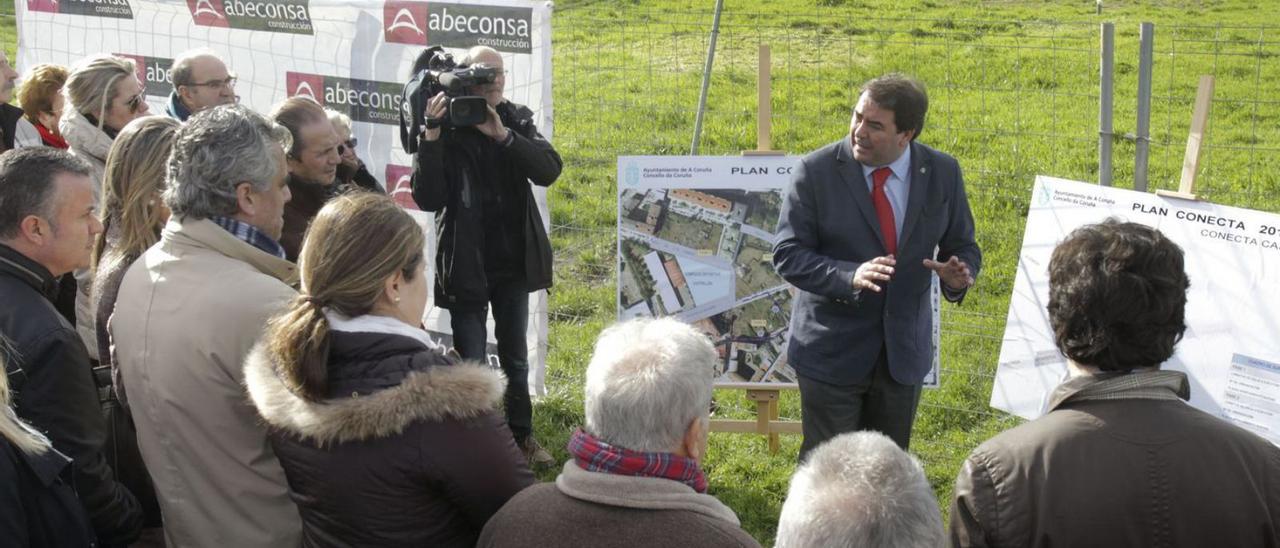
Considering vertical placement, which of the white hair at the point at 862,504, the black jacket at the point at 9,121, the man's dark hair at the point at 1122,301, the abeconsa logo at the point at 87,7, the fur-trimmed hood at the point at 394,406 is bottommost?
the white hair at the point at 862,504

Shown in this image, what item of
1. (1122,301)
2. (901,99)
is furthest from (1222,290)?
(1122,301)

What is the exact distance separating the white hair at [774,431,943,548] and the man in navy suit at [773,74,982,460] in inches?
73.0

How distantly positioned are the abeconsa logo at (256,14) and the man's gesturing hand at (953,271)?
149 inches

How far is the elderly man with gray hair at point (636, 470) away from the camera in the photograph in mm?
Answer: 2133

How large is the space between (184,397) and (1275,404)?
4074 millimetres

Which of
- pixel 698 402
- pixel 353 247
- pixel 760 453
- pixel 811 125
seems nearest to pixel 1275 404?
pixel 760 453

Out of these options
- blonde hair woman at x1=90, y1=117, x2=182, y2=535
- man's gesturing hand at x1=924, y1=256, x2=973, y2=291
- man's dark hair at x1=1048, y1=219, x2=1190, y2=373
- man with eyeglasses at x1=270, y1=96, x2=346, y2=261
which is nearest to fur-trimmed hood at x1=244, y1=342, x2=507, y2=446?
blonde hair woman at x1=90, y1=117, x2=182, y2=535

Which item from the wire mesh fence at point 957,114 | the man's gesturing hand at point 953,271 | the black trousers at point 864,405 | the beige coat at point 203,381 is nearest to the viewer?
the beige coat at point 203,381

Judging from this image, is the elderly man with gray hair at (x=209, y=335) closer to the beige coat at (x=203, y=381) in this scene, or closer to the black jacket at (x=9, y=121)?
the beige coat at (x=203, y=381)

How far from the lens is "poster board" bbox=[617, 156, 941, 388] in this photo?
546 cm

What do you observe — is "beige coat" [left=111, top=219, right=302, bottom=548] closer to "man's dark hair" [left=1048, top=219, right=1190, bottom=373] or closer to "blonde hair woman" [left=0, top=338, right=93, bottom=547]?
"blonde hair woman" [left=0, top=338, right=93, bottom=547]

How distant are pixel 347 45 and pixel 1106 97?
370 centimetres

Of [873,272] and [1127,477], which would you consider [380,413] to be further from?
[873,272]

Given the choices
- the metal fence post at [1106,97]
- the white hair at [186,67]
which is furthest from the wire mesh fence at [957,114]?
the white hair at [186,67]
